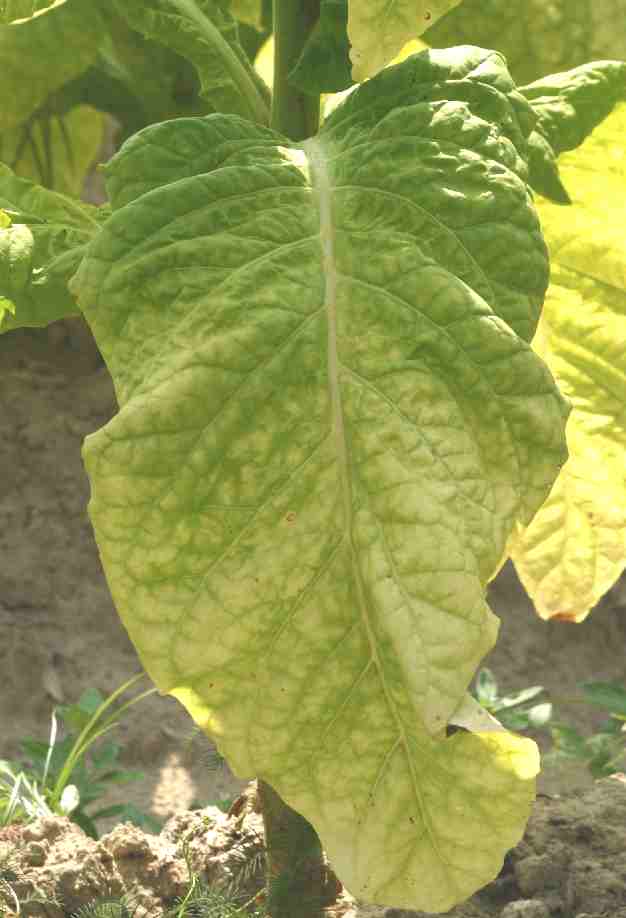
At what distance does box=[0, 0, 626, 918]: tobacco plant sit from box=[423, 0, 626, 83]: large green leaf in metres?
0.36

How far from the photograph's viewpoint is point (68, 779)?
2.09 m

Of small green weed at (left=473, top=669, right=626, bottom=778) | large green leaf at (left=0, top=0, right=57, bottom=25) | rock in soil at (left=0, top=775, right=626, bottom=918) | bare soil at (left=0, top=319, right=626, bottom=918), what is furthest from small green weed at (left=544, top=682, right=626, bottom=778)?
large green leaf at (left=0, top=0, right=57, bottom=25)

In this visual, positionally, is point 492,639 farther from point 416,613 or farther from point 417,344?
point 417,344

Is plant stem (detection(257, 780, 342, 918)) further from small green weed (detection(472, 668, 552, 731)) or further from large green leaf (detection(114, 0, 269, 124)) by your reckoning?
large green leaf (detection(114, 0, 269, 124))

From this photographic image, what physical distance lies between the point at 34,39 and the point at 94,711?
120 cm

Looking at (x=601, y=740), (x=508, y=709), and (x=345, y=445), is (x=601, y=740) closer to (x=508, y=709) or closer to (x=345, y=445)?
(x=508, y=709)

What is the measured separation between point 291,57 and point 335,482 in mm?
529

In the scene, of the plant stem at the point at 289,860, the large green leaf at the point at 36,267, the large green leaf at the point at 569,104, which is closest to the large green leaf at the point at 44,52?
the large green leaf at the point at 36,267

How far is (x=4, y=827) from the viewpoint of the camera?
186cm

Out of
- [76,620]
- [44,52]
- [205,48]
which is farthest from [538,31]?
[76,620]

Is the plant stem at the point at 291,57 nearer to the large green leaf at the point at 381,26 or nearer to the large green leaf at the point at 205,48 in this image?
the large green leaf at the point at 205,48

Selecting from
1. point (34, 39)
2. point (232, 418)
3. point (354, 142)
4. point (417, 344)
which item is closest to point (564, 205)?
point (354, 142)

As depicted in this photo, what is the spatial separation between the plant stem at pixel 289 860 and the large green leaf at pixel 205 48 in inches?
29.2

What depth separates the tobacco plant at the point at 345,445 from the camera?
1198mm
